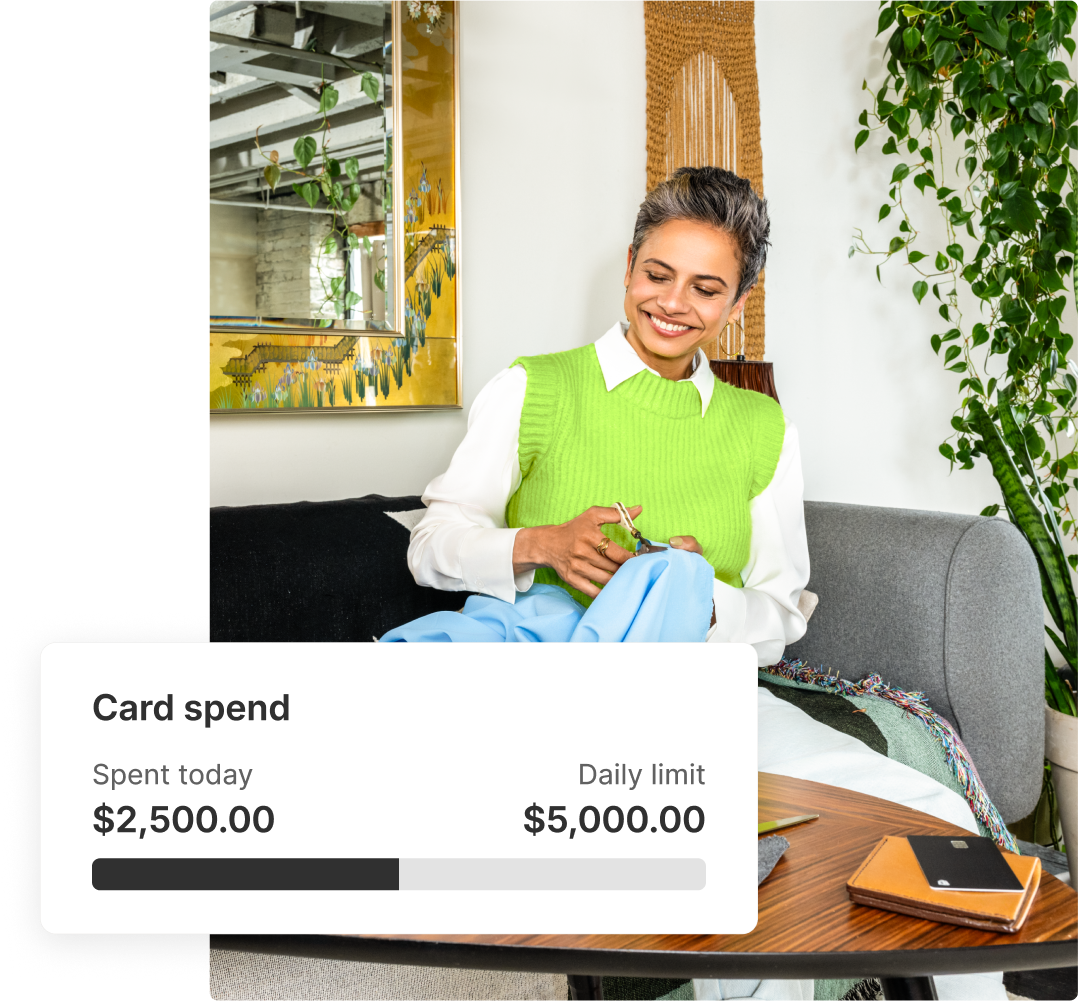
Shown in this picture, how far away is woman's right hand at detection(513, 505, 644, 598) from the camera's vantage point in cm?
113

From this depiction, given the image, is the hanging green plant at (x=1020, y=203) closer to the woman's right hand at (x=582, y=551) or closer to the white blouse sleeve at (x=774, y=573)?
the white blouse sleeve at (x=774, y=573)

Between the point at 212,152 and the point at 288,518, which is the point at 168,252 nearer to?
the point at 288,518

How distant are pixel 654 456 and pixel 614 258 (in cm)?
109

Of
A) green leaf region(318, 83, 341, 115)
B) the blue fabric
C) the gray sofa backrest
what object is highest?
green leaf region(318, 83, 341, 115)

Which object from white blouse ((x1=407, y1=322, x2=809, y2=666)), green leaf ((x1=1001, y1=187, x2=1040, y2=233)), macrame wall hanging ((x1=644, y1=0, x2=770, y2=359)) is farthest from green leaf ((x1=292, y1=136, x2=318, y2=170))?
green leaf ((x1=1001, y1=187, x2=1040, y2=233))

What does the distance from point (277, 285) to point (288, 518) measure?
47 centimetres

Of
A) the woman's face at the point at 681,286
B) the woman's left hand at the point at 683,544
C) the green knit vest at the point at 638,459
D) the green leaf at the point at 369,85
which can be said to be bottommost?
the woman's left hand at the point at 683,544

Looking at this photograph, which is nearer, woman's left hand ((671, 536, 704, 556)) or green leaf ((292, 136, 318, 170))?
woman's left hand ((671, 536, 704, 556))

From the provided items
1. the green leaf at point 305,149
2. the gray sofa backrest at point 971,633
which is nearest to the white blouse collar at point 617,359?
the gray sofa backrest at point 971,633

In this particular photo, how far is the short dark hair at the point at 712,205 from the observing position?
1.43 metres

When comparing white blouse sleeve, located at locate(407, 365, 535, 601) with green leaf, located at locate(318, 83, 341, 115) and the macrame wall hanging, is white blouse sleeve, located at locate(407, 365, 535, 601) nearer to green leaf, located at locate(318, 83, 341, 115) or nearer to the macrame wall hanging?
green leaf, located at locate(318, 83, 341, 115)

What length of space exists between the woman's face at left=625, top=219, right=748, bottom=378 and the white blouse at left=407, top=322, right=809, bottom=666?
0.23ft

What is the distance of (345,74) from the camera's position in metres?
1.87

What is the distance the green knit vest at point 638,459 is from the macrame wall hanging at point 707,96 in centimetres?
113
